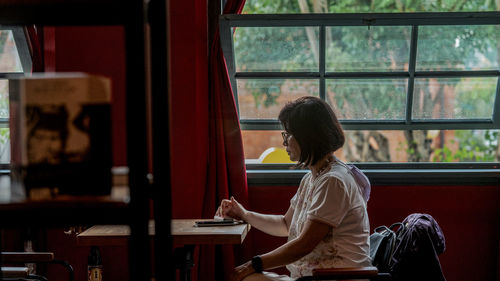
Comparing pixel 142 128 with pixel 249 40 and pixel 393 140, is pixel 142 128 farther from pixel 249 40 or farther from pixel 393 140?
pixel 393 140

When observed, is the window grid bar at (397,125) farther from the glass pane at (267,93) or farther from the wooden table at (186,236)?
the wooden table at (186,236)

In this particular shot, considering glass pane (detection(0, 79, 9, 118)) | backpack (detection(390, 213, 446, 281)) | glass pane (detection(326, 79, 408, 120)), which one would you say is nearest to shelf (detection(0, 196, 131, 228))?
backpack (detection(390, 213, 446, 281))

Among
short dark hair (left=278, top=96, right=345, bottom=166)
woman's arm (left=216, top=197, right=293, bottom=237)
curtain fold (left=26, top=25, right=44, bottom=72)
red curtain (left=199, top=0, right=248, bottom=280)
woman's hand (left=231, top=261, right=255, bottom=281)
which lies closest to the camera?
woman's hand (left=231, top=261, right=255, bottom=281)

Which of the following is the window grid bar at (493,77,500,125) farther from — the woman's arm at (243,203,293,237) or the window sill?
the woman's arm at (243,203,293,237)

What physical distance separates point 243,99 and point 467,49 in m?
1.54

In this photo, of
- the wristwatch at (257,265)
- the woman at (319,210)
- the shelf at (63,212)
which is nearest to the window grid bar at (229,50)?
the woman at (319,210)

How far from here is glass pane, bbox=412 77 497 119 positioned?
386cm

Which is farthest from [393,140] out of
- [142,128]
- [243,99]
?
[142,128]

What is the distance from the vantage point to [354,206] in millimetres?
2320

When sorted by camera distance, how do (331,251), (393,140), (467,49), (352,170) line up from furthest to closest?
(393,140) < (467,49) < (352,170) < (331,251)

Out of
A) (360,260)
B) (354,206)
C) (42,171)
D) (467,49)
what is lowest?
(360,260)

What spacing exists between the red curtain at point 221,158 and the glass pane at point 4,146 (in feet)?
5.18

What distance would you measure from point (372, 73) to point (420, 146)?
117 cm

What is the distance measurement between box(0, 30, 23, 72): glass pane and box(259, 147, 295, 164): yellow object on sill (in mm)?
1805
